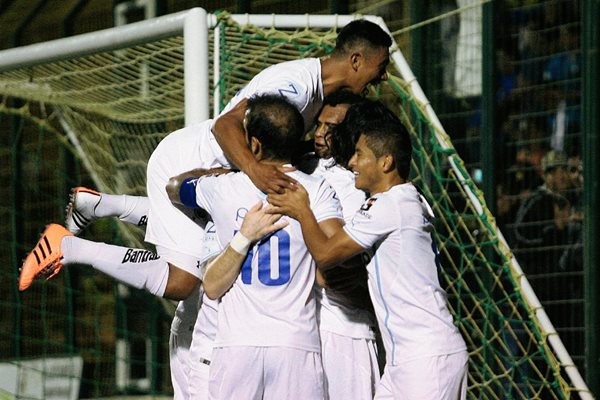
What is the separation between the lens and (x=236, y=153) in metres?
4.73

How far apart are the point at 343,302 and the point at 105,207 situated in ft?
4.84

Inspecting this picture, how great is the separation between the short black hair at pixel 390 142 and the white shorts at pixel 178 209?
2.47 ft

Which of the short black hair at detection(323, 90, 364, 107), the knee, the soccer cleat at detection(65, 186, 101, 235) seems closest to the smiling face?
the short black hair at detection(323, 90, 364, 107)

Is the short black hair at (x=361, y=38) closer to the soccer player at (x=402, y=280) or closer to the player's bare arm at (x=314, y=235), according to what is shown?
the soccer player at (x=402, y=280)

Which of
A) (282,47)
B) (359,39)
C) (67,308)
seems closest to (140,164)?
(282,47)

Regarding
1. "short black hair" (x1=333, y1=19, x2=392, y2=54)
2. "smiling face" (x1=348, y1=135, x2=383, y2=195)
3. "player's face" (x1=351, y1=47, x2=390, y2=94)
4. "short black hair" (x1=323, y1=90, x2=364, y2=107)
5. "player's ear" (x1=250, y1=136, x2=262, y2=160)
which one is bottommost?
"smiling face" (x1=348, y1=135, x2=383, y2=195)

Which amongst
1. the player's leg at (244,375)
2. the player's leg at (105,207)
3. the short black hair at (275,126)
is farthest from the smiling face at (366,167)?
the player's leg at (105,207)

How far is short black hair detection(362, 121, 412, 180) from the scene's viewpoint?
4.78 metres

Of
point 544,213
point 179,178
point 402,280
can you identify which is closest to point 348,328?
point 402,280

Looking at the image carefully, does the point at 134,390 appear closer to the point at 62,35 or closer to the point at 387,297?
the point at 62,35

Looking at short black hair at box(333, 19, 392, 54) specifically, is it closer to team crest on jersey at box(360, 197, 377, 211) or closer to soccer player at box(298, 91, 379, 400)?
soccer player at box(298, 91, 379, 400)

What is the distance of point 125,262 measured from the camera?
5340 millimetres

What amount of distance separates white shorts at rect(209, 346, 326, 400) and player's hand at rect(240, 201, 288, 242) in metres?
0.41

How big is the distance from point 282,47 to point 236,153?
2.30 metres
